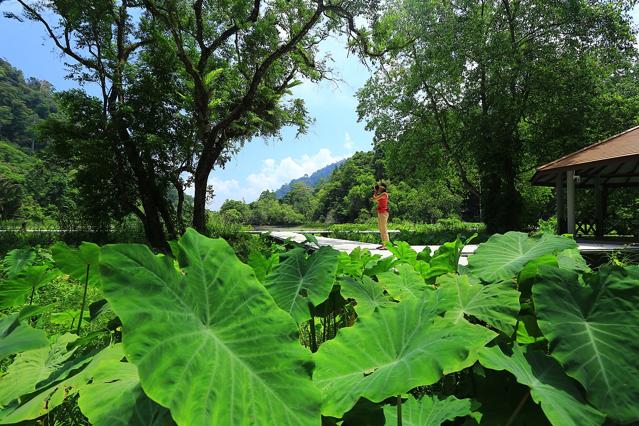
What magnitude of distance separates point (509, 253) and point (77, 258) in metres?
1.03

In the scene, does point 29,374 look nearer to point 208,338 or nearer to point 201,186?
point 208,338

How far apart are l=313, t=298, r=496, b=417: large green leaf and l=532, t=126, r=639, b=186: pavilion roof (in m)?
9.63

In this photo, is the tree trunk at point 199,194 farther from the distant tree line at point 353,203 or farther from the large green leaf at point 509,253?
the distant tree line at point 353,203

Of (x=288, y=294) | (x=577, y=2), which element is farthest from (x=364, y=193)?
(x=288, y=294)

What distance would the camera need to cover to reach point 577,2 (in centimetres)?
1166

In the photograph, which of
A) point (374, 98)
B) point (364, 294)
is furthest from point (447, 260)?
point (374, 98)

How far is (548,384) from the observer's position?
0.47 metres

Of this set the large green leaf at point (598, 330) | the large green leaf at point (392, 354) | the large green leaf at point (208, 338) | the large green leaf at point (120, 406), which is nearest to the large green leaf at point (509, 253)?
the large green leaf at point (598, 330)

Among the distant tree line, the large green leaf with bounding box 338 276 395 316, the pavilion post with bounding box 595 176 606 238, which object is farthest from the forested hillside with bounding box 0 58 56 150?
the large green leaf with bounding box 338 276 395 316

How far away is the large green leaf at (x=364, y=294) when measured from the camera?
75 cm

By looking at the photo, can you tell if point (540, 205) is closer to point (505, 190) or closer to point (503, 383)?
point (505, 190)

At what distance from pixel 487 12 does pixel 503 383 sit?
53.7ft

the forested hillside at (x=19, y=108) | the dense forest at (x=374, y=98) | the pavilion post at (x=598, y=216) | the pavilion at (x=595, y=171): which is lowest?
the pavilion post at (x=598, y=216)

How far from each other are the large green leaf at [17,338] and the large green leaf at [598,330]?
648mm
